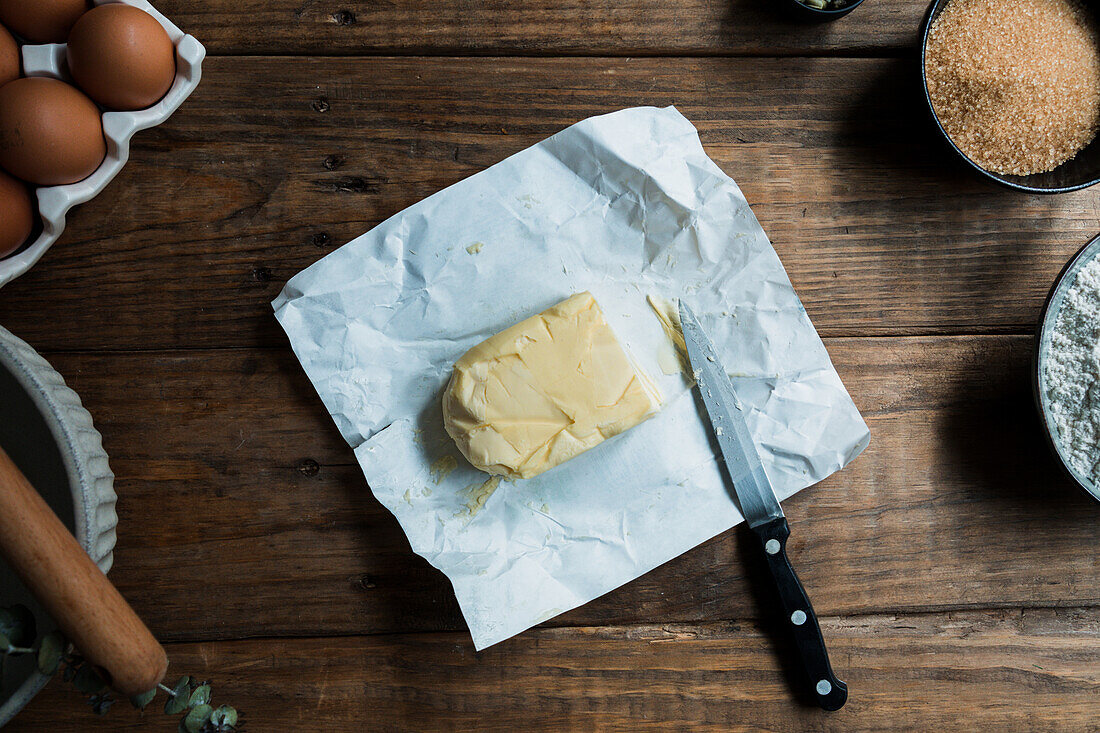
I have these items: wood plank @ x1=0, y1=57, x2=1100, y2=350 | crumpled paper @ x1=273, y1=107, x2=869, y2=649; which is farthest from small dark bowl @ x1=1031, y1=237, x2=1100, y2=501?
crumpled paper @ x1=273, y1=107, x2=869, y2=649

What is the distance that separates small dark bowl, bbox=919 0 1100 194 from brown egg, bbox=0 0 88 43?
109 centimetres

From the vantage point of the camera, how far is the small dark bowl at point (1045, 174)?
910mm

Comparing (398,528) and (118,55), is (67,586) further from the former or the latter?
(118,55)

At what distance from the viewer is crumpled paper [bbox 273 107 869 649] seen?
946mm

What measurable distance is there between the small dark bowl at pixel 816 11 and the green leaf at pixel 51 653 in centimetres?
111

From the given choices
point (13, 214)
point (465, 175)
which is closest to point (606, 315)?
point (465, 175)

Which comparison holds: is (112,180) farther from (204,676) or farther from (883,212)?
(883,212)

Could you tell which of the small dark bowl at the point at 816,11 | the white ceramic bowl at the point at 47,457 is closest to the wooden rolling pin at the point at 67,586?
the white ceramic bowl at the point at 47,457

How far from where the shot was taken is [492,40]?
3.26 ft

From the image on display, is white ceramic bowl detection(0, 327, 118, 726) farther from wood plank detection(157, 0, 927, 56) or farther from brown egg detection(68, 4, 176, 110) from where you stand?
wood plank detection(157, 0, 927, 56)

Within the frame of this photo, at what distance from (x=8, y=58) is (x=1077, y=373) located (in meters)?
1.40

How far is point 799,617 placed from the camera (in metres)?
0.94

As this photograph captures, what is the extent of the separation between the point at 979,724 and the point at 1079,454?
1.34 feet

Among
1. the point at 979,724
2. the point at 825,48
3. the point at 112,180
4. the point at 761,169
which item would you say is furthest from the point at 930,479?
the point at 112,180
